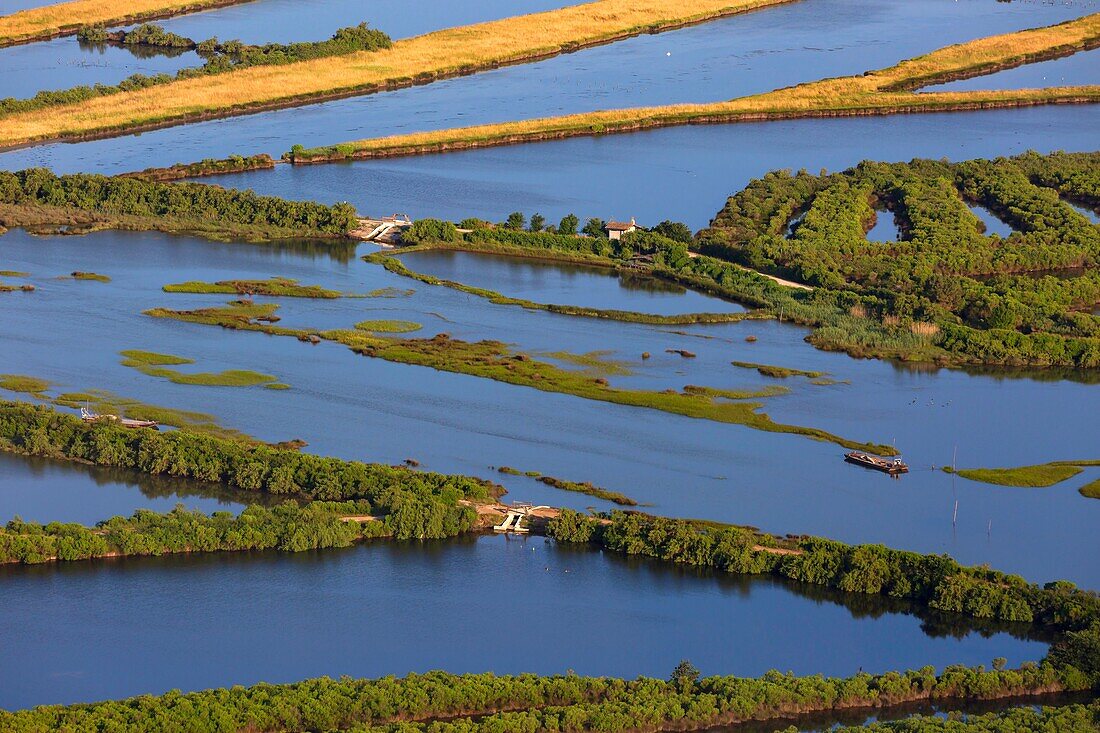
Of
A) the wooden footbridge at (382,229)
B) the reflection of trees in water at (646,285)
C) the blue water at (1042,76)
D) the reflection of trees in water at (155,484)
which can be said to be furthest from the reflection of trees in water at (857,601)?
the blue water at (1042,76)

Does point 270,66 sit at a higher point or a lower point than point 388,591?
higher

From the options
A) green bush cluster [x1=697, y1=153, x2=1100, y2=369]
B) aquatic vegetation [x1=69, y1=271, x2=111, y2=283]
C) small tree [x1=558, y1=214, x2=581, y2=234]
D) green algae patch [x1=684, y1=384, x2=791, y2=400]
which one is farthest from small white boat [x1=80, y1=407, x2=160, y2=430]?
small tree [x1=558, y1=214, x2=581, y2=234]

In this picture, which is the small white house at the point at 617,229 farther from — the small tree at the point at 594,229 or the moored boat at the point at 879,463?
the moored boat at the point at 879,463

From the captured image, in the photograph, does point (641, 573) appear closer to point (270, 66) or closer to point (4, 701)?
point (4, 701)

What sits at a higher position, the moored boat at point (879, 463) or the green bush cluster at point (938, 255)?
the green bush cluster at point (938, 255)

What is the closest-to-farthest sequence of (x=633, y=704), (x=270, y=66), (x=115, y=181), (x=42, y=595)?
1. (x=633, y=704)
2. (x=42, y=595)
3. (x=115, y=181)
4. (x=270, y=66)

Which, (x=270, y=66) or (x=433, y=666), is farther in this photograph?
(x=270, y=66)

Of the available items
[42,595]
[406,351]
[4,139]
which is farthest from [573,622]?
[4,139]
